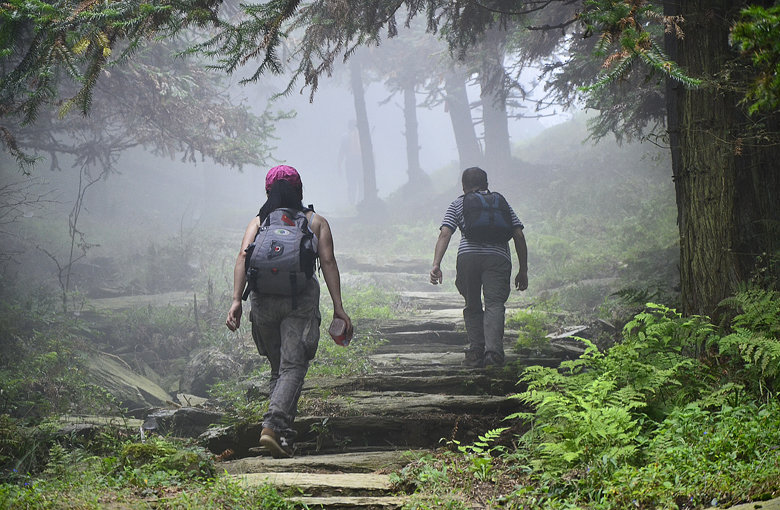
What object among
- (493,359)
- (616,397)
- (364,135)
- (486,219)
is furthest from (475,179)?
(364,135)

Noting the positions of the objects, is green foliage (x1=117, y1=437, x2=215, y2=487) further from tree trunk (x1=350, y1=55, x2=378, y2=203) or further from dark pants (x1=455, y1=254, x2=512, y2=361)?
tree trunk (x1=350, y1=55, x2=378, y2=203)

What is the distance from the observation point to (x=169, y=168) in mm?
43188

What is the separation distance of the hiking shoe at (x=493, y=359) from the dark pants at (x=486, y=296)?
1 cm

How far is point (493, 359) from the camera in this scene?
252 inches

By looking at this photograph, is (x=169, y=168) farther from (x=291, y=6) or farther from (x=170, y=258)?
(x=291, y=6)

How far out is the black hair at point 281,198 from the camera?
5020 millimetres

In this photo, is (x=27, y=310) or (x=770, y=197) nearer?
(x=770, y=197)

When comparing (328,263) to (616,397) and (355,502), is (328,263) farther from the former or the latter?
(616,397)

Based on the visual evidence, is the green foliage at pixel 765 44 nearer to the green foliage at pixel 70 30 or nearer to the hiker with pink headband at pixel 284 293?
the hiker with pink headband at pixel 284 293

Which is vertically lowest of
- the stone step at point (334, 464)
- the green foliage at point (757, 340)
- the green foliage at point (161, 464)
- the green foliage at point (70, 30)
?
the stone step at point (334, 464)

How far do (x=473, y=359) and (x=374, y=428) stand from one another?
2.17 metres

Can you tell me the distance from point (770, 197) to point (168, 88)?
45.4ft

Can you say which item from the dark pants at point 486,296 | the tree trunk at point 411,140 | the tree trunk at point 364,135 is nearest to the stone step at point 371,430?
the dark pants at point 486,296

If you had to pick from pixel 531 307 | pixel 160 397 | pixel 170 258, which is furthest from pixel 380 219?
pixel 160 397
